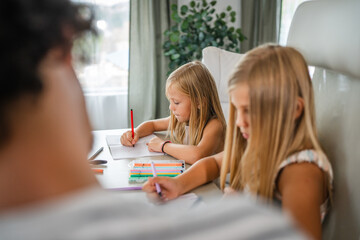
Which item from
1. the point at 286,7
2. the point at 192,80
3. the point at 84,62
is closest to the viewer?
the point at 84,62

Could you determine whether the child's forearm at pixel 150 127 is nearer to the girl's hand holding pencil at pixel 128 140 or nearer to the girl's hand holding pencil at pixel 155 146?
the girl's hand holding pencil at pixel 128 140

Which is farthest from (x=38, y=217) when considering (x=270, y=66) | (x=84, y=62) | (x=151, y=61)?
(x=151, y=61)

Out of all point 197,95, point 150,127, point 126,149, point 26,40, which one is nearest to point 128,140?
point 126,149

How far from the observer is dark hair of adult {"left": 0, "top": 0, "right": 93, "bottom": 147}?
1.05ft

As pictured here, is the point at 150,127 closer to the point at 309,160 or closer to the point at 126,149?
the point at 126,149

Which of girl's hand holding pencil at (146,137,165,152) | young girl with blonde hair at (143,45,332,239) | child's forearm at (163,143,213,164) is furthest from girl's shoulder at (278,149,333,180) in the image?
girl's hand holding pencil at (146,137,165,152)

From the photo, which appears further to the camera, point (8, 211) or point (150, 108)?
point (150, 108)

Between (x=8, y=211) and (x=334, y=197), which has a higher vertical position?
(x=8, y=211)

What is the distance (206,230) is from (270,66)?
688 mm

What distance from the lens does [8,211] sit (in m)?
0.35

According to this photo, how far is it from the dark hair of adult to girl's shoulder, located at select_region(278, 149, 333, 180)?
73 centimetres

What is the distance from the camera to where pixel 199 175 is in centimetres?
119

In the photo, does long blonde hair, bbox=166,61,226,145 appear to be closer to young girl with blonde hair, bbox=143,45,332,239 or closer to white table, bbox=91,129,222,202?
white table, bbox=91,129,222,202

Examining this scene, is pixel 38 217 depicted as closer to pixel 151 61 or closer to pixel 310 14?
pixel 310 14
